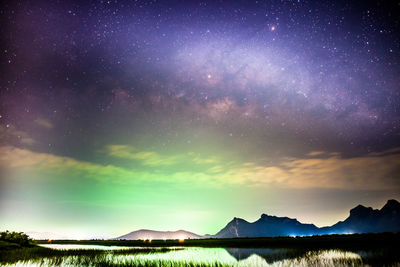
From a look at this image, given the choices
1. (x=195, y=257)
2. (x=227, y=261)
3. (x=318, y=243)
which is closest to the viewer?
(x=227, y=261)

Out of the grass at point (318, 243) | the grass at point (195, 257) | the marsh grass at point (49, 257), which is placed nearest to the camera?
the grass at point (195, 257)

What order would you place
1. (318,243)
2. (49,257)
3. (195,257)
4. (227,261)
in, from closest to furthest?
(227,261) → (49,257) → (195,257) → (318,243)

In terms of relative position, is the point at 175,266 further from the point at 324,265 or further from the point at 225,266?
the point at 324,265

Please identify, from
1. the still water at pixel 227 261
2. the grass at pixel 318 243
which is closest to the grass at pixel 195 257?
the still water at pixel 227 261

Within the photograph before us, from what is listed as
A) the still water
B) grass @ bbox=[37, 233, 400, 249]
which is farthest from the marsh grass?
grass @ bbox=[37, 233, 400, 249]

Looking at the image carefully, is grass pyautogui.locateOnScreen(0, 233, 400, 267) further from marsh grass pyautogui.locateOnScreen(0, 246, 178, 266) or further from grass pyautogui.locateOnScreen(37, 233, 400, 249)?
grass pyautogui.locateOnScreen(37, 233, 400, 249)

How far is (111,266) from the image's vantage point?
749 inches

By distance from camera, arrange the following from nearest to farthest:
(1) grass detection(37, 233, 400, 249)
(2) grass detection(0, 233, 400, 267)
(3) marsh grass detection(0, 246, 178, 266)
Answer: (2) grass detection(0, 233, 400, 267), (3) marsh grass detection(0, 246, 178, 266), (1) grass detection(37, 233, 400, 249)

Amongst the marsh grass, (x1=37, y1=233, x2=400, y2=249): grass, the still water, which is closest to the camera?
the still water

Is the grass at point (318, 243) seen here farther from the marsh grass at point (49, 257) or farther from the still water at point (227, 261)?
the marsh grass at point (49, 257)

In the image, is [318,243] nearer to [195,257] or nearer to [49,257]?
[195,257]

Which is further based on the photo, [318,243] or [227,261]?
[318,243]

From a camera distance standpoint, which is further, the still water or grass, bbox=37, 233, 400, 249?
grass, bbox=37, 233, 400, 249

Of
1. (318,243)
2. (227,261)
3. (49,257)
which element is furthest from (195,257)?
(318,243)
